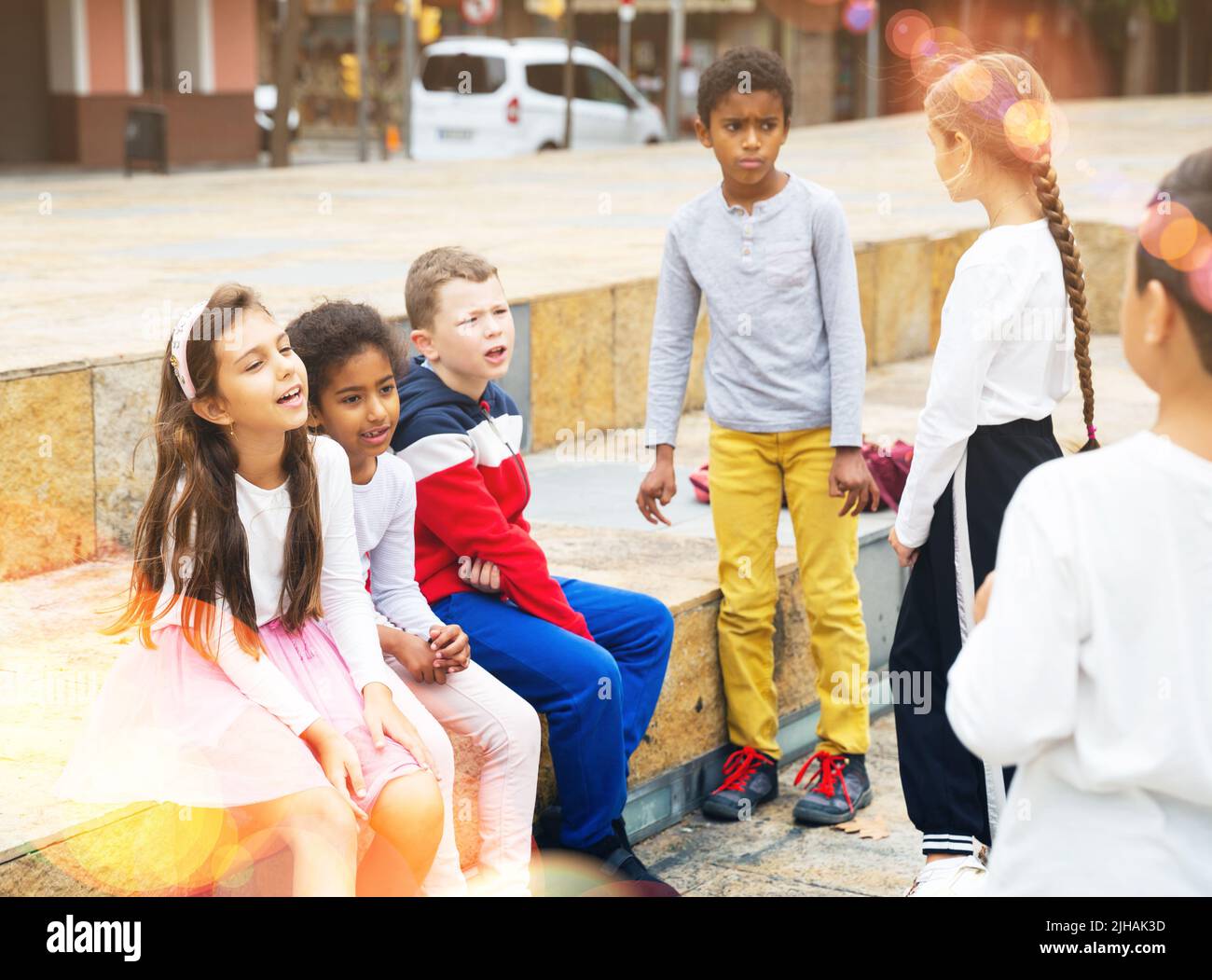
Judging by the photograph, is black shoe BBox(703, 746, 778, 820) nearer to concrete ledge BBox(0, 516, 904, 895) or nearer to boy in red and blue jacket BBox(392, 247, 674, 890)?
concrete ledge BBox(0, 516, 904, 895)

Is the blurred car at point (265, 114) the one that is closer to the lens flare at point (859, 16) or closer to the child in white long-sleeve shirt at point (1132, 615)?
the lens flare at point (859, 16)

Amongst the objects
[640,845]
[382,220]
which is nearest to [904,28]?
[382,220]

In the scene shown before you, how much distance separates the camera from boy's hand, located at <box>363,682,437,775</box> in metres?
2.81

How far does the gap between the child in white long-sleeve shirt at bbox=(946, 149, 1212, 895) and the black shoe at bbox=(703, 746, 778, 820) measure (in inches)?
89.6

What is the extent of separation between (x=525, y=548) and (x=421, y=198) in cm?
780

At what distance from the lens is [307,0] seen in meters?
31.2

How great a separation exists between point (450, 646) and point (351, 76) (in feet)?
75.6

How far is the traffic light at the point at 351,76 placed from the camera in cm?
2389

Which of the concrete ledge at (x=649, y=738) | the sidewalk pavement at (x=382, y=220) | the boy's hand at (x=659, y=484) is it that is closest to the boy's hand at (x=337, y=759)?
the concrete ledge at (x=649, y=738)

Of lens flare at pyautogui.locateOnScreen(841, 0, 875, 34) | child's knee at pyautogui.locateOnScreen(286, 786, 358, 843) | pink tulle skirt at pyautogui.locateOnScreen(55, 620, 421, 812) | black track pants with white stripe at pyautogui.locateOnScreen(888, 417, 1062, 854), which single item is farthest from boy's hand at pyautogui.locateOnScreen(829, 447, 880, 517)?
lens flare at pyautogui.locateOnScreen(841, 0, 875, 34)

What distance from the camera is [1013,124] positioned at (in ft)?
9.98

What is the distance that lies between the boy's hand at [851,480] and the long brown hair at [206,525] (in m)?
1.41

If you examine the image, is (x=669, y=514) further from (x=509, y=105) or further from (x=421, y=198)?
(x=509, y=105)

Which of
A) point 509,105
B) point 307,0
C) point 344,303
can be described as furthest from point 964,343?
point 307,0
